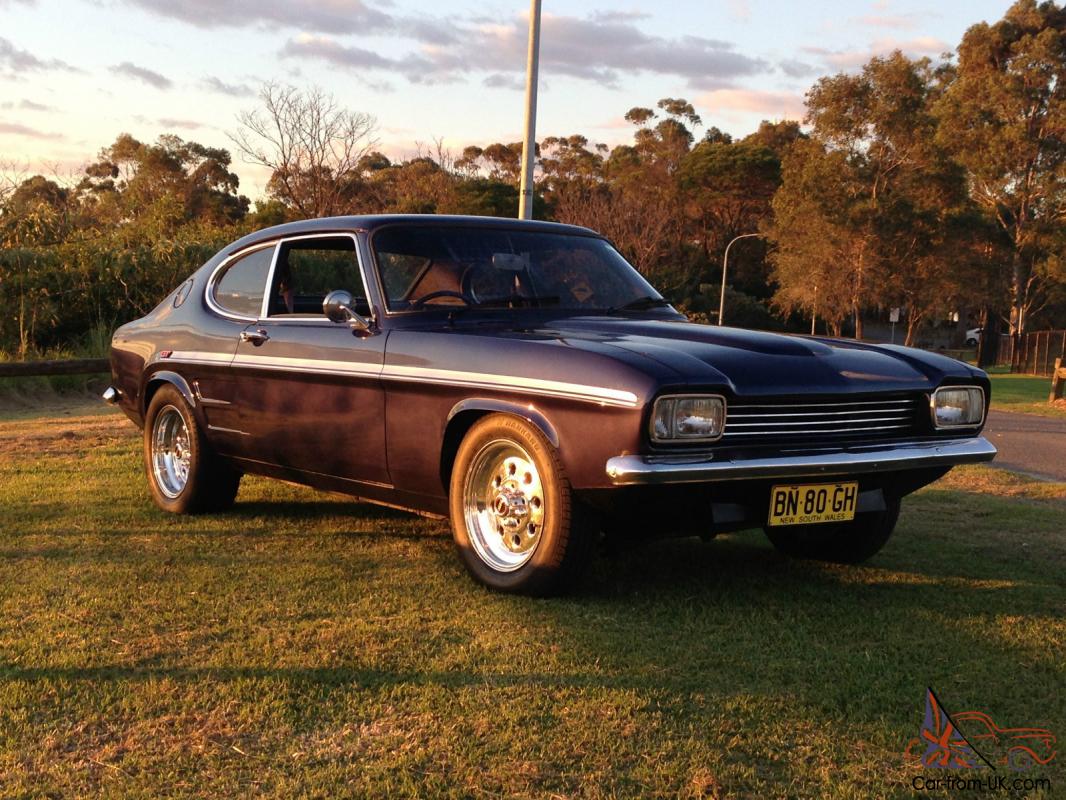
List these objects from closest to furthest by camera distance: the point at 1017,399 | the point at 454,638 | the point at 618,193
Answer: the point at 454,638, the point at 1017,399, the point at 618,193

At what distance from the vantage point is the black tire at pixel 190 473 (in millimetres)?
6469

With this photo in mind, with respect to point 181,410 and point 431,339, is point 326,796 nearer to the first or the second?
point 431,339

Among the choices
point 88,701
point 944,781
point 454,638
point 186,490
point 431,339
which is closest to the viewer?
point 944,781

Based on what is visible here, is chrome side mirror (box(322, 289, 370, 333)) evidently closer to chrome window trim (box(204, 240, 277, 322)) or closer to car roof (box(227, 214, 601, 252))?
car roof (box(227, 214, 601, 252))

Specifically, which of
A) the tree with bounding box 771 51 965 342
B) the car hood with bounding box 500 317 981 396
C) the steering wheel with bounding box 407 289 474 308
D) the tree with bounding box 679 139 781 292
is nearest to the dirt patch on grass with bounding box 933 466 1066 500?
the car hood with bounding box 500 317 981 396

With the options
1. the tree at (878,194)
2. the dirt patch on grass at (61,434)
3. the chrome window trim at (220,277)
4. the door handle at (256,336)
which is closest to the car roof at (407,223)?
the chrome window trim at (220,277)

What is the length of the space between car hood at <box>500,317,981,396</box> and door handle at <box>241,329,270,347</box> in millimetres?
1589

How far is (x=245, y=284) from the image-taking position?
21.3 feet

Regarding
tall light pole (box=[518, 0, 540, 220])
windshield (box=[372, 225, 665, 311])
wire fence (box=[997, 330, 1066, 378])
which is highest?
tall light pole (box=[518, 0, 540, 220])

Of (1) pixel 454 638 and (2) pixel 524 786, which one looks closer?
(2) pixel 524 786

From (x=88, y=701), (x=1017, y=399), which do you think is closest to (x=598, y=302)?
(x=88, y=701)

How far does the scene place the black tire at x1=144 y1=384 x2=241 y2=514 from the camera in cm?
647

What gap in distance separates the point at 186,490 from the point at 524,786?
13.5ft

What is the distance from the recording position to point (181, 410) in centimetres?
660
